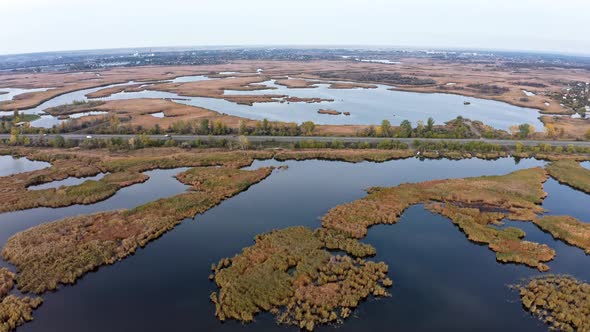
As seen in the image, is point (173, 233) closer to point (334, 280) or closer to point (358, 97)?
point (334, 280)

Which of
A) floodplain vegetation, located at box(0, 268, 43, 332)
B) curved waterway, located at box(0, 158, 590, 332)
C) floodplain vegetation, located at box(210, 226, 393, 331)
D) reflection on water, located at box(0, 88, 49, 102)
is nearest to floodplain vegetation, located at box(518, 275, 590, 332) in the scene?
curved waterway, located at box(0, 158, 590, 332)

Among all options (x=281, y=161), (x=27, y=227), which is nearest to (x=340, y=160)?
(x=281, y=161)

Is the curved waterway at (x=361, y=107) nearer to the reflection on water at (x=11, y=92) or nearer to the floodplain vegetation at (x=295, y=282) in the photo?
the reflection on water at (x=11, y=92)

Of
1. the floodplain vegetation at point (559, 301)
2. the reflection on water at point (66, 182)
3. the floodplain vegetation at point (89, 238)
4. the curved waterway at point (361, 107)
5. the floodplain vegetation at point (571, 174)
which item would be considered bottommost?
the floodplain vegetation at point (559, 301)

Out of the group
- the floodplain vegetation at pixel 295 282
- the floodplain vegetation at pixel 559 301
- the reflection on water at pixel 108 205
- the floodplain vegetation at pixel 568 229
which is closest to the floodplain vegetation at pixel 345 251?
the floodplain vegetation at pixel 295 282

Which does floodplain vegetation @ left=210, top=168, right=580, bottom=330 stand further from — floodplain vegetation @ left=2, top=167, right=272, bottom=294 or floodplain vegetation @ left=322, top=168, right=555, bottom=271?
floodplain vegetation @ left=2, top=167, right=272, bottom=294

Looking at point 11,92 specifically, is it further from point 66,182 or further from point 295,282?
point 295,282
